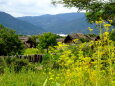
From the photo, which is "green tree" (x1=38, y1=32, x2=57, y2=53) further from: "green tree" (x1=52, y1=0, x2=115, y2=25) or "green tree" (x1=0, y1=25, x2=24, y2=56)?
"green tree" (x1=0, y1=25, x2=24, y2=56)

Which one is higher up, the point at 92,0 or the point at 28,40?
the point at 92,0

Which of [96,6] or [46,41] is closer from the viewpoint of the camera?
[96,6]

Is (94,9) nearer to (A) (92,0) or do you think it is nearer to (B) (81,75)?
(A) (92,0)

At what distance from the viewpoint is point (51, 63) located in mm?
11672

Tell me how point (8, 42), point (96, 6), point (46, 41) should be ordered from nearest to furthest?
point (8, 42) → point (96, 6) → point (46, 41)

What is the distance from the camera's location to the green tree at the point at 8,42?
19.5 m

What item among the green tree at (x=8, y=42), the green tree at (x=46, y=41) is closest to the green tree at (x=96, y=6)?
the green tree at (x=8, y=42)

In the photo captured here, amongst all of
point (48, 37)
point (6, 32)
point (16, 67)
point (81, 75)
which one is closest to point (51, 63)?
point (16, 67)

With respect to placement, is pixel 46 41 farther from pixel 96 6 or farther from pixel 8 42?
pixel 8 42

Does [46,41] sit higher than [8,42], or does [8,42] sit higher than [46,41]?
[8,42]

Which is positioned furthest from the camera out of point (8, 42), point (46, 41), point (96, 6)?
point (46, 41)

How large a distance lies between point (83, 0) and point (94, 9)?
6.34 ft

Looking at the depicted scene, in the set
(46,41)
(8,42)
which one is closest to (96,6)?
(8,42)

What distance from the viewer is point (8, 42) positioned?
65.9 feet
